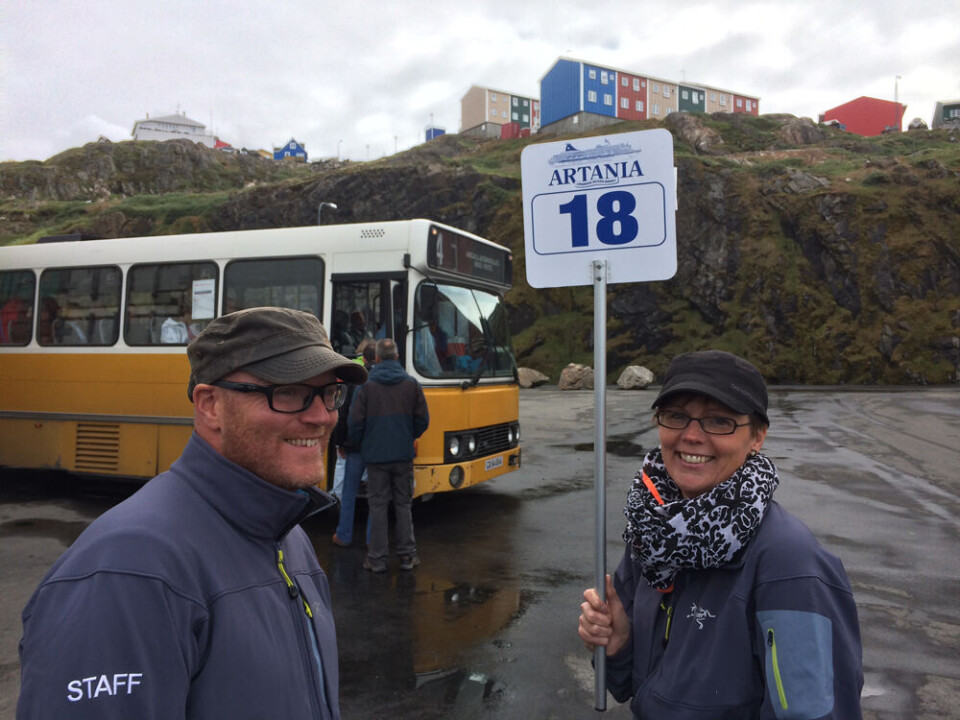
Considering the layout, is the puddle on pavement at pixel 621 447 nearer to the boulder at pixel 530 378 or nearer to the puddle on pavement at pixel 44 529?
the puddle on pavement at pixel 44 529

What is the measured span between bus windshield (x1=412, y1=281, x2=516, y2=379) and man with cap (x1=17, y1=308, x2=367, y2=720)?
611 centimetres

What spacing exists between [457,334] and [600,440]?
575cm

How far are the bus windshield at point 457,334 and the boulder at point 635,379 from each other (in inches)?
888

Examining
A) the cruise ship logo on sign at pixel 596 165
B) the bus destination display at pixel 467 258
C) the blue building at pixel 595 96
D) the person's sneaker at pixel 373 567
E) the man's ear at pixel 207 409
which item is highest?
the blue building at pixel 595 96

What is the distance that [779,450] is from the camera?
1327cm

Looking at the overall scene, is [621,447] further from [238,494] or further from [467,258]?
[238,494]

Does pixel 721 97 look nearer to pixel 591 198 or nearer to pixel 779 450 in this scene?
pixel 779 450

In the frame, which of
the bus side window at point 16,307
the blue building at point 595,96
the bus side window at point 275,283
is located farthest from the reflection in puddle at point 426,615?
the blue building at point 595,96

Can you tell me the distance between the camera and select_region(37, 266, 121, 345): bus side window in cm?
944

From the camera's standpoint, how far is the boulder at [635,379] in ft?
102

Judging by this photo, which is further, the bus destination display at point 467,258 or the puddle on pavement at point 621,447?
the puddle on pavement at point 621,447

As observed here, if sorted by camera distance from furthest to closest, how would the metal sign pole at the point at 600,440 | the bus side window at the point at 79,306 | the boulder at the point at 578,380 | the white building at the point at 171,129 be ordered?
1. the white building at the point at 171,129
2. the boulder at the point at 578,380
3. the bus side window at the point at 79,306
4. the metal sign pole at the point at 600,440

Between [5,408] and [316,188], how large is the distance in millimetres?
41835

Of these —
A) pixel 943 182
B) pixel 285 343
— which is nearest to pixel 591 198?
pixel 285 343
